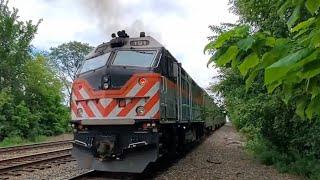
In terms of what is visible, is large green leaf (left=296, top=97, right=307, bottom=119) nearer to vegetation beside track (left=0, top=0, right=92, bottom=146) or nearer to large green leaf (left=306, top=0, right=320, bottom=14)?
large green leaf (left=306, top=0, right=320, bottom=14)

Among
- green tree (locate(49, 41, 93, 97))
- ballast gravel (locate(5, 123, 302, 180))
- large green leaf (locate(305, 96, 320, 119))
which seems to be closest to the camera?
large green leaf (locate(305, 96, 320, 119))

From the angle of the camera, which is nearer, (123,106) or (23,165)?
(123,106)

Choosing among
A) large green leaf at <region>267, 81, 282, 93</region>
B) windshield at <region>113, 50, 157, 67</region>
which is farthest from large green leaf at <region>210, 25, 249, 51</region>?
windshield at <region>113, 50, 157, 67</region>

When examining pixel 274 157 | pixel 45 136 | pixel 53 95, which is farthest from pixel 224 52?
pixel 53 95

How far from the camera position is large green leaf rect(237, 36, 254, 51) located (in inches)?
70.8

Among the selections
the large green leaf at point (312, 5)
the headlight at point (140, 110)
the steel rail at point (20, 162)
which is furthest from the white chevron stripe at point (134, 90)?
the large green leaf at point (312, 5)

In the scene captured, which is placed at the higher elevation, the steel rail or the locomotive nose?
the locomotive nose

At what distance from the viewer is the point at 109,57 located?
11.3 m

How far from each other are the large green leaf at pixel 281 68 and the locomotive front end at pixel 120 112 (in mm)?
8465

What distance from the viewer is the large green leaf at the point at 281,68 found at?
1450 millimetres

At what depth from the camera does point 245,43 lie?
181 centimetres

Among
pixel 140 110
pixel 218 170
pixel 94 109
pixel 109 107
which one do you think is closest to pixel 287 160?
pixel 218 170

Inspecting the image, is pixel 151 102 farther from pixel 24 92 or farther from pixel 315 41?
pixel 24 92

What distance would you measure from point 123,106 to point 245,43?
28.8 feet
